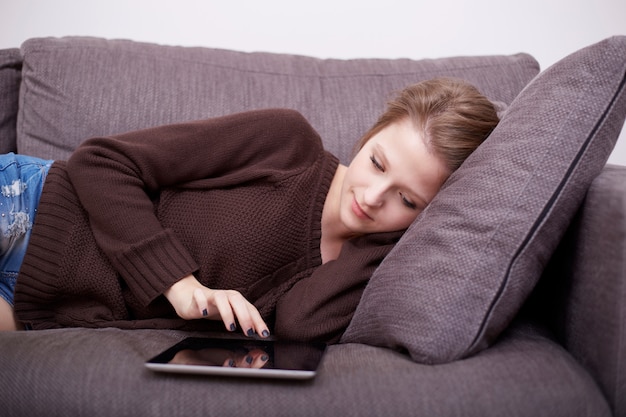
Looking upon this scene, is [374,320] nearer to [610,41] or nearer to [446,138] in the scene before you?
[446,138]

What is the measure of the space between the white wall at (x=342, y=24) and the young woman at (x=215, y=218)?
2.30ft

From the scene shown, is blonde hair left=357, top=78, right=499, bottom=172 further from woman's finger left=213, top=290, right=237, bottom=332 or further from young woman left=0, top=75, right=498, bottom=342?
woman's finger left=213, top=290, right=237, bottom=332

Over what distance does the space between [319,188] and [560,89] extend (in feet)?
1.61

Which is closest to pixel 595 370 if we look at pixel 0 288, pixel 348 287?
pixel 348 287

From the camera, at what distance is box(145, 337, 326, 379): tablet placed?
0.73 meters

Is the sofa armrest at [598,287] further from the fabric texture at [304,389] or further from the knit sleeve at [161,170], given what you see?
the knit sleeve at [161,170]

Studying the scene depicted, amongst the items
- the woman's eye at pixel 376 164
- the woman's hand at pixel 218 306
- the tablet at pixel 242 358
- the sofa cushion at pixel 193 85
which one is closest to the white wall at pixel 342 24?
the sofa cushion at pixel 193 85

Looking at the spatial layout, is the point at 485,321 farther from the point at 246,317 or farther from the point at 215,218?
the point at 215,218

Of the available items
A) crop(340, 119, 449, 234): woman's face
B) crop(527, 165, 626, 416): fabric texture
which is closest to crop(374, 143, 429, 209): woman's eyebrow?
crop(340, 119, 449, 234): woman's face

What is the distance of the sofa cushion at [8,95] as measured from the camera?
146 cm

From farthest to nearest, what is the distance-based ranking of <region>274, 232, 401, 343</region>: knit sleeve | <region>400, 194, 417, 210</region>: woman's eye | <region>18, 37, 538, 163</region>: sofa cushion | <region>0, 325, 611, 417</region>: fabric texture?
1. <region>18, 37, 538, 163</region>: sofa cushion
2. <region>400, 194, 417, 210</region>: woman's eye
3. <region>274, 232, 401, 343</region>: knit sleeve
4. <region>0, 325, 611, 417</region>: fabric texture

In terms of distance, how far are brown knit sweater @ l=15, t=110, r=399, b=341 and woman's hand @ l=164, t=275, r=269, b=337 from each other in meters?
0.03

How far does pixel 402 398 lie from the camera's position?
0.73 m

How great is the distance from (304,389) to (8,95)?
1176 mm
